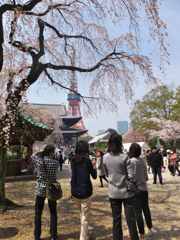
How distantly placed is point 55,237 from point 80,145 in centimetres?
157

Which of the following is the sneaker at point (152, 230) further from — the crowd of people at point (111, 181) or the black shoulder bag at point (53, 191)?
the black shoulder bag at point (53, 191)

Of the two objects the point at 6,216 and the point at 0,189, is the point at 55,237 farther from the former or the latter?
the point at 0,189

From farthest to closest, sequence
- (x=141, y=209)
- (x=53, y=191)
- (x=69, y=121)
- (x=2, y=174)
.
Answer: (x=69, y=121) < (x=2, y=174) < (x=141, y=209) < (x=53, y=191)

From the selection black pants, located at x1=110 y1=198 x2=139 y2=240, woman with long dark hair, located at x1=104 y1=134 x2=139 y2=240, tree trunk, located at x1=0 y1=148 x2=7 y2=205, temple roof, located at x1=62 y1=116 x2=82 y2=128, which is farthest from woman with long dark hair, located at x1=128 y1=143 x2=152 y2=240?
temple roof, located at x1=62 y1=116 x2=82 y2=128

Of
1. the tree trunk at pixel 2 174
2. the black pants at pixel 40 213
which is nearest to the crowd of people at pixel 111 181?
Answer: the black pants at pixel 40 213

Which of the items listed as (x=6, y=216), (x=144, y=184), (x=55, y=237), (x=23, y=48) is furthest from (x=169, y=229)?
(x=23, y=48)

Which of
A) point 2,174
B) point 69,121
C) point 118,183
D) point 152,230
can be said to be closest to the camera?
point 118,183

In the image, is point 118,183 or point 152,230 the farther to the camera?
point 152,230

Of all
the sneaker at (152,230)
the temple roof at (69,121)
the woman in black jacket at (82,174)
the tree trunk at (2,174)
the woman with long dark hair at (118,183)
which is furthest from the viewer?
the temple roof at (69,121)

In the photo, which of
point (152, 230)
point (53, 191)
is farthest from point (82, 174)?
point (152, 230)

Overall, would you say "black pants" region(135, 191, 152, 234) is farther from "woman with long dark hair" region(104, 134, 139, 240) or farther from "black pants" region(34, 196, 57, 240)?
"black pants" region(34, 196, 57, 240)

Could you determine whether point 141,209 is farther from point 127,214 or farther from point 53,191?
point 53,191

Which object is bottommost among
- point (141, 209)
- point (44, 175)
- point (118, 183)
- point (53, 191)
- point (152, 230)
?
point (152, 230)

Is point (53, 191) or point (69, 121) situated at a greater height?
point (69, 121)
